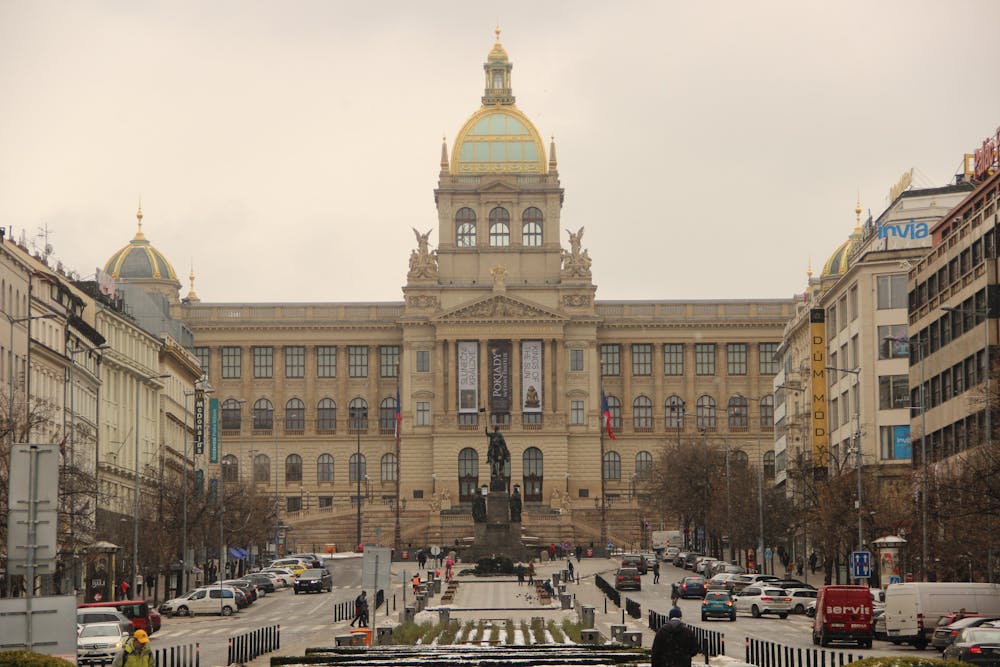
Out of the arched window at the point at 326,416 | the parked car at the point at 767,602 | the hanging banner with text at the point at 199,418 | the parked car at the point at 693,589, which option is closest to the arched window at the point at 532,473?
the arched window at the point at 326,416

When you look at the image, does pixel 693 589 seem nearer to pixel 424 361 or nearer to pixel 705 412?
pixel 424 361

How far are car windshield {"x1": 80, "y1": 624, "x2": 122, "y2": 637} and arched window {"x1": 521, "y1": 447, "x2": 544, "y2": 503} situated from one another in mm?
132166

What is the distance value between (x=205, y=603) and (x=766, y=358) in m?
113

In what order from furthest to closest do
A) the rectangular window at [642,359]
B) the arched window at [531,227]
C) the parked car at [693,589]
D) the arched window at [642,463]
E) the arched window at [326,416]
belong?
the rectangular window at [642,359] < the arched window at [326,416] < the arched window at [531,227] < the arched window at [642,463] < the parked car at [693,589]

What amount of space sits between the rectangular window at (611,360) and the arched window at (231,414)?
1353 inches

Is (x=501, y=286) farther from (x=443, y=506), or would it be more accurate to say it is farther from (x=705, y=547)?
(x=705, y=547)

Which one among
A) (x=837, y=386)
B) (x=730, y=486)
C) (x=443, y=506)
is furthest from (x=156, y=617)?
(x=443, y=506)

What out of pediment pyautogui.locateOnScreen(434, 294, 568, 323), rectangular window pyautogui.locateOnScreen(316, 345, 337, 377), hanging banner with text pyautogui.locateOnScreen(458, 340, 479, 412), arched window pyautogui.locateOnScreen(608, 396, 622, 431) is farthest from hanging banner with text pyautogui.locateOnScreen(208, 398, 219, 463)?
arched window pyautogui.locateOnScreen(608, 396, 622, 431)

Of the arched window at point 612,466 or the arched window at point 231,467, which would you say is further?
the arched window at point 612,466

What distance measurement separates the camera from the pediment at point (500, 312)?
188375 mm

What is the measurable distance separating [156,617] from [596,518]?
113m

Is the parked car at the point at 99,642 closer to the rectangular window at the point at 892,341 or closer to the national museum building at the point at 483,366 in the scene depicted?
the rectangular window at the point at 892,341

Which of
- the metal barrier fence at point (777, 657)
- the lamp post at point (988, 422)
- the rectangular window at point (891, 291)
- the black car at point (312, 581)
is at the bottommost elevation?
the metal barrier fence at point (777, 657)

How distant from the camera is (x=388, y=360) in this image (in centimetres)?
19612
